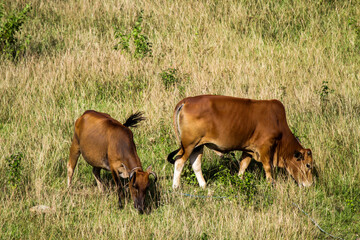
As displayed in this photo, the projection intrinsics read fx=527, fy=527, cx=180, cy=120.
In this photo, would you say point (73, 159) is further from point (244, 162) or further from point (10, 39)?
point (10, 39)

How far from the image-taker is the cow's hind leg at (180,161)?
291 inches

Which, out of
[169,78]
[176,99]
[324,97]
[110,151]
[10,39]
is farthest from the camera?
[10,39]

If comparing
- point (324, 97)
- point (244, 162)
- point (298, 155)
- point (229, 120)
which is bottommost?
point (244, 162)

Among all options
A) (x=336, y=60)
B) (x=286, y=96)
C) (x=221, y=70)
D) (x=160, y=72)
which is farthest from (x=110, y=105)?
(x=336, y=60)

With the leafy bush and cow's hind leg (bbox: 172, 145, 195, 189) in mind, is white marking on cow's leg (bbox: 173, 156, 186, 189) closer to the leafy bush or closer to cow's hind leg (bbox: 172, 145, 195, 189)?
cow's hind leg (bbox: 172, 145, 195, 189)

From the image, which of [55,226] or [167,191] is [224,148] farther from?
[55,226]

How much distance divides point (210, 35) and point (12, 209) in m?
7.51

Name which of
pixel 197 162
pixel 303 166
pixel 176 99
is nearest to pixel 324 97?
Result: pixel 303 166

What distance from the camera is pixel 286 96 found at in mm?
9867

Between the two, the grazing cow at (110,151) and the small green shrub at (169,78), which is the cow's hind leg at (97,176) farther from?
the small green shrub at (169,78)

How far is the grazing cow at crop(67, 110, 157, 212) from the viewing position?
251 inches

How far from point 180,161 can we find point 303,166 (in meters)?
1.77

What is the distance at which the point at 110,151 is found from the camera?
6781mm

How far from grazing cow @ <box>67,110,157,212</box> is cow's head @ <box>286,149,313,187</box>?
2.33m
